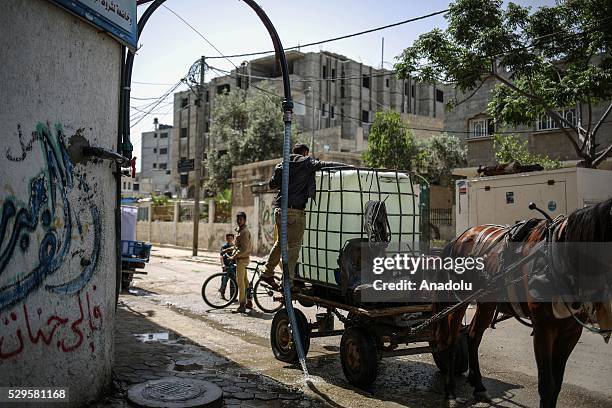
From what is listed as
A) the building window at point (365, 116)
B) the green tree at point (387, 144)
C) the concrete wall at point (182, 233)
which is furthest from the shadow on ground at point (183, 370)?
the building window at point (365, 116)

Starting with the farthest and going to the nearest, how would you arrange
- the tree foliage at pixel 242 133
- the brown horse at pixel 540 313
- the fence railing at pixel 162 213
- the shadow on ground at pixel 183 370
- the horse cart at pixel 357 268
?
the tree foliage at pixel 242 133, the fence railing at pixel 162 213, the horse cart at pixel 357 268, the shadow on ground at pixel 183 370, the brown horse at pixel 540 313

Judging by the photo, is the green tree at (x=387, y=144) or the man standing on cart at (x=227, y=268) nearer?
the man standing on cart at (x=227, y=268)

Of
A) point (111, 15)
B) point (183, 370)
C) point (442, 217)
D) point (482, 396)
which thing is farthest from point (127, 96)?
point (442, 217)

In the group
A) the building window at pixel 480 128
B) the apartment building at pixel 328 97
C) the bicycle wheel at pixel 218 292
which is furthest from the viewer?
the apartment building at pixel 328 97

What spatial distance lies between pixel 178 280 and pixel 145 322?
647cm

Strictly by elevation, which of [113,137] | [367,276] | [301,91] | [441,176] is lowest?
[367,276]

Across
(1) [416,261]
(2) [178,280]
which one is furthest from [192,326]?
(2) [178,280]

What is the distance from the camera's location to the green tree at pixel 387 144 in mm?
25109

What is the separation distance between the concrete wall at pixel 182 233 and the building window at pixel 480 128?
12777 mm

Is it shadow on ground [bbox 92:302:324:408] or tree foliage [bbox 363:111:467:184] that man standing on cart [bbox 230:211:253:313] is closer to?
shadow on ground [bbox 92:302:324:408]

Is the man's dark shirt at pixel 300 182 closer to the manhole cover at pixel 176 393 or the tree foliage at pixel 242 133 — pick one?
the manhole cover at pixel 176 393

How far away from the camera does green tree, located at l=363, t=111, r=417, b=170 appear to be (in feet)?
82.4

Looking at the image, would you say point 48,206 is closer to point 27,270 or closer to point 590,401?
point 27,270

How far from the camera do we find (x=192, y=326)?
852cm
